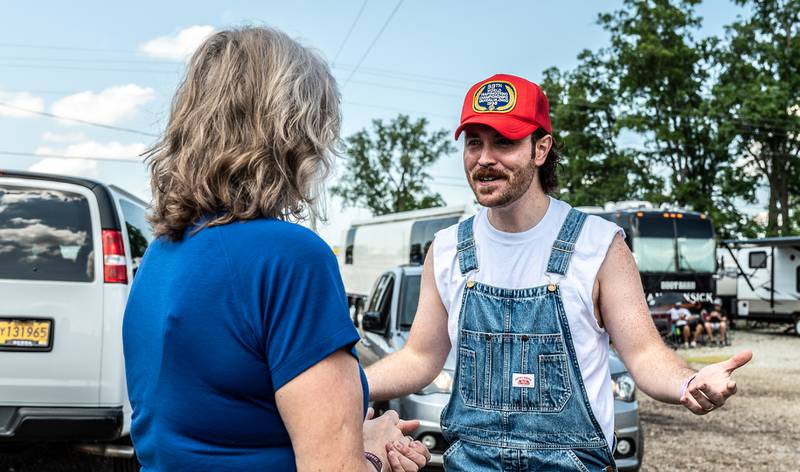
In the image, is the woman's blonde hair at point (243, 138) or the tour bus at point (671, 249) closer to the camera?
the woman's blonde hair at point (243, 138)

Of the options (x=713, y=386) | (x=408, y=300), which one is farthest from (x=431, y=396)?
(x=713, y=386)

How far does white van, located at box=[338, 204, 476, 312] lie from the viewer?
24.8m

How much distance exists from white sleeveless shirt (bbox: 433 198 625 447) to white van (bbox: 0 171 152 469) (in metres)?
3.37

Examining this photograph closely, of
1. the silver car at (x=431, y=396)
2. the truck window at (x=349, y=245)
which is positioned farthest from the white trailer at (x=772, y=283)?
the silver car at (x=431, y=396)

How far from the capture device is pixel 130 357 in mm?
1685

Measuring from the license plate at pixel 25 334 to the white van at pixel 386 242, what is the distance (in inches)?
685

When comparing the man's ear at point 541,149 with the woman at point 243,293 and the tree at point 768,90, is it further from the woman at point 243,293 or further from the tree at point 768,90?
the tree at point 768,90

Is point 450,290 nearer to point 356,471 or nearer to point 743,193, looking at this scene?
point 356,471

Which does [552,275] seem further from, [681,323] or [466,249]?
[681,323]

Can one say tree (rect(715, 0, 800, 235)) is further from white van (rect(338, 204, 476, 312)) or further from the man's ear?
the man's ear

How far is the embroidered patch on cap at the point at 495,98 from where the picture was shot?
2.61 metres

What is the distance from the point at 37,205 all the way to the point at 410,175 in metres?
64.0

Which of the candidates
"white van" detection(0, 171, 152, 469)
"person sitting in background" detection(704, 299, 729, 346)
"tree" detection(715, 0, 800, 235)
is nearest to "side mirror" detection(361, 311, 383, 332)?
"white van" detection(0, 171, 152, 469)

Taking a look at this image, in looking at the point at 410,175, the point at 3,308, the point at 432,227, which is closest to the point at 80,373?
the point at 3,308
